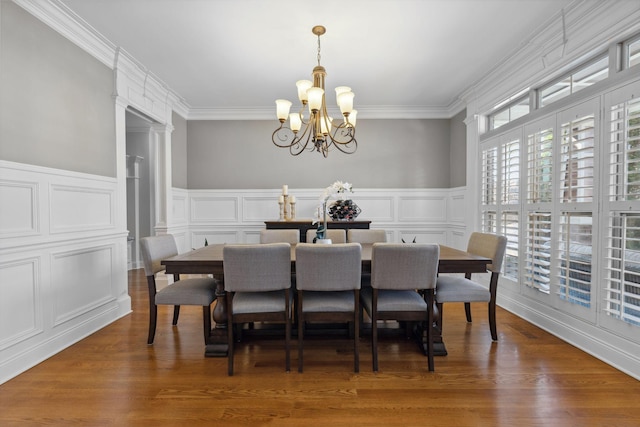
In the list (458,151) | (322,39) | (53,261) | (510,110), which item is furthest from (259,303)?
(458,151)

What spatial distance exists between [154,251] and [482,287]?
2.71 metres

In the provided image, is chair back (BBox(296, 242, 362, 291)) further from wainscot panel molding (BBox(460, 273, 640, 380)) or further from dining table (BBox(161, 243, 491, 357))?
wainscot panel molding (BBox(460, 273, 640, 380))

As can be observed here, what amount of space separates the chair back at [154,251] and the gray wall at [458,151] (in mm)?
3877

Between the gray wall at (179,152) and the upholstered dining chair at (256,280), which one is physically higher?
the gray wall at (179,152)

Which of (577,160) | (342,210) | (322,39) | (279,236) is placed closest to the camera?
(577,160)

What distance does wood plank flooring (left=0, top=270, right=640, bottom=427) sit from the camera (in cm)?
173

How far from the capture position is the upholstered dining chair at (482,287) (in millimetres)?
2488

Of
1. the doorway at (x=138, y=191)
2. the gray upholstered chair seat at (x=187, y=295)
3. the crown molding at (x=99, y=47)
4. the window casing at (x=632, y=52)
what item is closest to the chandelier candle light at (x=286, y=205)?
the crown molding at (x=99, y=47)

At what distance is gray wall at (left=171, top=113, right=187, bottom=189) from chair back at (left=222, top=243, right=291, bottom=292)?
3084 millimetres

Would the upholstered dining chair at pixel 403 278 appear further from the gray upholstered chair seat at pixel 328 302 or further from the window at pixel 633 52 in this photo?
the window at pixel 633 52

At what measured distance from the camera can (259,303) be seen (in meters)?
2.19

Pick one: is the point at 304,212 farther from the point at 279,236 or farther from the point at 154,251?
the point at 154,251

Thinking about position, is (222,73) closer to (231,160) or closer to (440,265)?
(231,160)

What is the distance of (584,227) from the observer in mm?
2533
